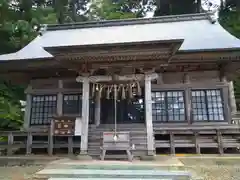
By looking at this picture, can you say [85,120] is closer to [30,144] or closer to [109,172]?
[109,172]

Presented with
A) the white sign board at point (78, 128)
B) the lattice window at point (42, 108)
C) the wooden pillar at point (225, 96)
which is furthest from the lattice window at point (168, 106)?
the lattice window at point (42, 108)

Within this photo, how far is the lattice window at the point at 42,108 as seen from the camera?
9.69 metres

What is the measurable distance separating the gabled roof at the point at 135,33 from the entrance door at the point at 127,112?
2553 millimetres

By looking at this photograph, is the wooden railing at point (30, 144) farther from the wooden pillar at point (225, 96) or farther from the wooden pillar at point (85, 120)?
the wooden pillar at point (225, 96)

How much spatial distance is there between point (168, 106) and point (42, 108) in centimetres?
558

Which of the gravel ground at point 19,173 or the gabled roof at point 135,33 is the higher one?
the gabled roof at point 135,33

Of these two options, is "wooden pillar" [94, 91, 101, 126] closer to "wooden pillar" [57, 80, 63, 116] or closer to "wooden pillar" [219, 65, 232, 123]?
"wooden pillar" [57, 80, 63, 116]

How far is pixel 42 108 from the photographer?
9.78 metres

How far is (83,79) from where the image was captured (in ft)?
23.9

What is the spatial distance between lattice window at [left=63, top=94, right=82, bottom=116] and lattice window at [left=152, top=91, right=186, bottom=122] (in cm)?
324

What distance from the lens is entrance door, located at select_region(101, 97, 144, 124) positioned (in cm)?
905

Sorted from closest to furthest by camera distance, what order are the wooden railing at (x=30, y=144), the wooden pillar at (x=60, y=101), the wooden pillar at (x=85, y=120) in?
the wooden pillar at (x=85, y=120) → the wooden railing at (x=30, y=144) → the wooden pillar at (x=60, y=101)

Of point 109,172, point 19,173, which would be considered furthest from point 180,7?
point 19,173

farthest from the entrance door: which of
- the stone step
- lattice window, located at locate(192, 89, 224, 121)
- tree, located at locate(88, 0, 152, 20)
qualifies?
tree, located at locate(88, 0, 152, 20)
